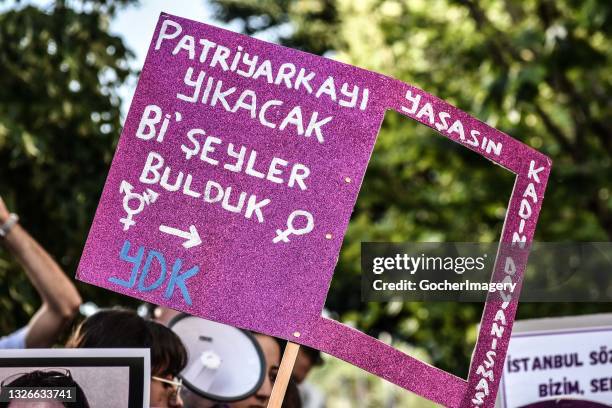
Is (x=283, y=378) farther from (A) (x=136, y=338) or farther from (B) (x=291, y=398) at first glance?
(B) (x=291, y=398)

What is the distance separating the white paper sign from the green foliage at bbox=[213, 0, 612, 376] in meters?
4.12

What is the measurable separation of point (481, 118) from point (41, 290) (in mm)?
4394

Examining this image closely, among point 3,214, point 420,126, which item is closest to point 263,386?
point 3,214

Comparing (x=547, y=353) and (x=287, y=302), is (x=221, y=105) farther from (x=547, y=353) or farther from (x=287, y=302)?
(x=547, y=353)

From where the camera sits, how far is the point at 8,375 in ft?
6.97

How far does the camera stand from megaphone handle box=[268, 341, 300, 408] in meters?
2.29

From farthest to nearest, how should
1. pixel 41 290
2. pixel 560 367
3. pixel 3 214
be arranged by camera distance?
1. pixel 41 290
2. pixel 3 214
3. pixel 560 367

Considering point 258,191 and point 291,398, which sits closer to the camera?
point 258,191

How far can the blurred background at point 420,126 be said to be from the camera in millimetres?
5266

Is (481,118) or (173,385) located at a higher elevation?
A: (481,118)

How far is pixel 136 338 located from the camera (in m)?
2.61

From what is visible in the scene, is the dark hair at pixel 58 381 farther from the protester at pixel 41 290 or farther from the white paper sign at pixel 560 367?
the white paper sign at pixel 560 367

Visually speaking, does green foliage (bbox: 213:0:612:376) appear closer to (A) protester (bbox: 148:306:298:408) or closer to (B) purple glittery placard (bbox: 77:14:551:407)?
(A) protester (bbox: 148:306:298:408)

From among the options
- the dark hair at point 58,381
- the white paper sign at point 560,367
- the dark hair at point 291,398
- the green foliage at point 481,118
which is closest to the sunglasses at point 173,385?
the dark hair at point 58,381
